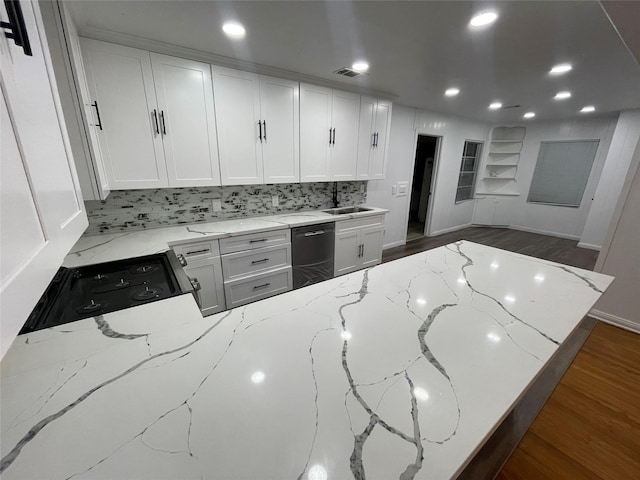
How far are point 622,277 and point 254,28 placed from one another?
3923 mm

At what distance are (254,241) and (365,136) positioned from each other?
6.70ft

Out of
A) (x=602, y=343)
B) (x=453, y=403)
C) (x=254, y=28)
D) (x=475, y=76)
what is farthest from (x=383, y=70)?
(x=602, y=343)

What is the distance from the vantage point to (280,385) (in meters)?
0.66

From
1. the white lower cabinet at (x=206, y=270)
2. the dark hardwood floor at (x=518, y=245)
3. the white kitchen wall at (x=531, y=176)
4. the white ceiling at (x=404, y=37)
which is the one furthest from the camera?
the white kitchen wall at (x=531, y=176)

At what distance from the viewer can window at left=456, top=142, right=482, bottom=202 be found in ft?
18.3

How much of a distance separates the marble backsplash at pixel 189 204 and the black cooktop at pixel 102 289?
0.91 meters

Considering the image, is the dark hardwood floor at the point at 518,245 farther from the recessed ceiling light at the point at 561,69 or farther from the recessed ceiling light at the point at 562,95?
the recessed ceiling light at the point at 561,69

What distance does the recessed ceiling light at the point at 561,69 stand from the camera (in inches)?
88.1

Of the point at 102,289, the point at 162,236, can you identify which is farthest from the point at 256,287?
the point at 102,289

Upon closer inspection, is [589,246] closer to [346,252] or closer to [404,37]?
[346,252]

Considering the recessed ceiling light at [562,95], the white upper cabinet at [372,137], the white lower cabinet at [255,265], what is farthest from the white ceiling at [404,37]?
the white lower cabinet at [255,265]

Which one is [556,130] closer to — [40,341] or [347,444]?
[347,444]

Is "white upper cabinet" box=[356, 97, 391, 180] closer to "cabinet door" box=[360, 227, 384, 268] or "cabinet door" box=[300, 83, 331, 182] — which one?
"cabinet door" box=[300, 83, 331, 182]

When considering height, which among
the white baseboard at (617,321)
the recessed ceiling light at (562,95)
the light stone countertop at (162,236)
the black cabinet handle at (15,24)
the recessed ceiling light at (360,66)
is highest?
the recessed ceiling light at (562,95)
